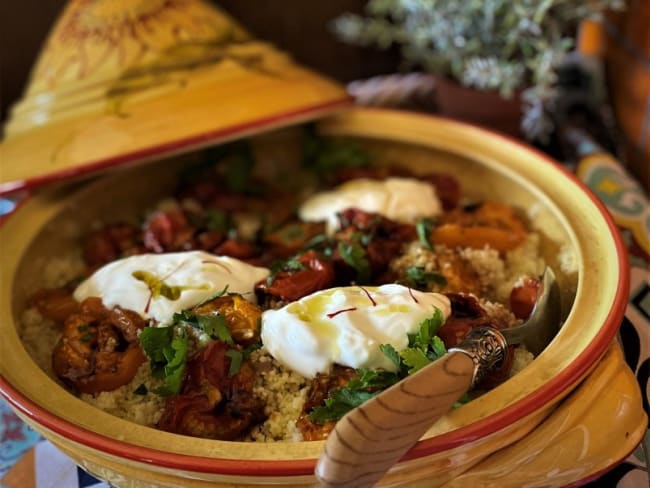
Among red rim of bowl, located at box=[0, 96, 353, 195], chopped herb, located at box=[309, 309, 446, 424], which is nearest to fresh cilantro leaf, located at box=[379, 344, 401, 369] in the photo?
chopped herb, located at box=[309, 309, 446, 424]

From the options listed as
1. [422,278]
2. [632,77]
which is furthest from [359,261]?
[632,77]

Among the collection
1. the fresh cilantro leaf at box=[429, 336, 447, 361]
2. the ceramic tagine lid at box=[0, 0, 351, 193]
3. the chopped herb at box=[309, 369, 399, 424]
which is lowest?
the chopped herb at box=[309, 369, 399, 424]

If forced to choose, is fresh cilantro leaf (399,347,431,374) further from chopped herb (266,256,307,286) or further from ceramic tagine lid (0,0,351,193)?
ceramic tagine lid (0,0,351,193)

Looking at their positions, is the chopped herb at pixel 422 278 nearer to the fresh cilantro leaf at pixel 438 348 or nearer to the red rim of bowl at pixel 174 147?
the fresh cilantro leaf at pixel 438 348

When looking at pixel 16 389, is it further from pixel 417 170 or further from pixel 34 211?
pixel 417 170

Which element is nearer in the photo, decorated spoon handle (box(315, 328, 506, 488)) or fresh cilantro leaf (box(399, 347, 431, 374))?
decorated spoon handle (box(315, 328, 506, 488))

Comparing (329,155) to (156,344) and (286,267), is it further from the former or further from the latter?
(156,344)
